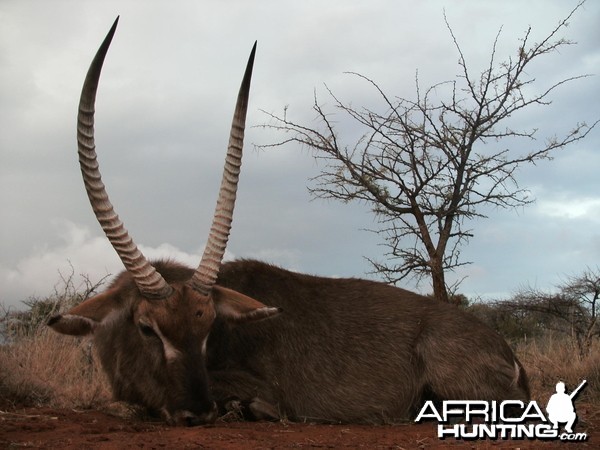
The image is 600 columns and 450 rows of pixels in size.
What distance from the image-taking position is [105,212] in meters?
5.37

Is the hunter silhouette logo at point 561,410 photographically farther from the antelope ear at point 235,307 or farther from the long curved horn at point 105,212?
the long curved horn at point 105,212

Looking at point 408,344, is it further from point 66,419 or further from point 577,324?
point 577,324

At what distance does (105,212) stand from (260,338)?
158 centimetres

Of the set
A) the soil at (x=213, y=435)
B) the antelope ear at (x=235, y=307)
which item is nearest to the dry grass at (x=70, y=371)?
the soil at (x=213, y=435)

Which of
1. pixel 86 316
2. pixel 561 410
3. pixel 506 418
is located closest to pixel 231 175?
pixel 86 316

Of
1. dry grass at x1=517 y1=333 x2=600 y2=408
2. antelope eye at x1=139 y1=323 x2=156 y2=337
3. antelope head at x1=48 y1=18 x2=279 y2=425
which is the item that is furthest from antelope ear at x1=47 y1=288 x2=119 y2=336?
dry grass at x1=517 y1=333 x2=600 y2=408

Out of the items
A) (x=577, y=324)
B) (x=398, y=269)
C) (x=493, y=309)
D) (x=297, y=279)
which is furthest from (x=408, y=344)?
(x=493, y=309)

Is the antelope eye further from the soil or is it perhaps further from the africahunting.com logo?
the africahunting.com logo

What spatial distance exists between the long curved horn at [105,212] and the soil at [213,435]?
956 mm

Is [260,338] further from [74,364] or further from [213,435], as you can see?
[74,364]

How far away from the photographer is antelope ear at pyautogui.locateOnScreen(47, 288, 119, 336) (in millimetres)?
5199

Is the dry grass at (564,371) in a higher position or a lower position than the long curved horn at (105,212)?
lower

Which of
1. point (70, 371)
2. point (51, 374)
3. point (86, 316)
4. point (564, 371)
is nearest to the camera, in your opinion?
point (86, 316)

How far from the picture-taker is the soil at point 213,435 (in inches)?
174
